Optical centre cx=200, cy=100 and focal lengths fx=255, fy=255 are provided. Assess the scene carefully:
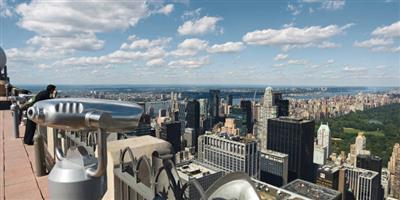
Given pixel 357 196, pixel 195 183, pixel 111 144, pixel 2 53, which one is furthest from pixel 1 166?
pixel 357 196

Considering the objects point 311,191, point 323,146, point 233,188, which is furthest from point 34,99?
point 323,146

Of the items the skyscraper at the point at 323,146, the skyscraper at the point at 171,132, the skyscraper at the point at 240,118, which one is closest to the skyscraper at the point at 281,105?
the skyscraper at the point at 240,118

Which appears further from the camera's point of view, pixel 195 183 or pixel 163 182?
pixel 163 182

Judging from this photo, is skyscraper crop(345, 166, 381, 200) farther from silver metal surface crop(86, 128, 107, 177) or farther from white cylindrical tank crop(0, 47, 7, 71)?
silver metal surface crop(86, 128, 107, 177)

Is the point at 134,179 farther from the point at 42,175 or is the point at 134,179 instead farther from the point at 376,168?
the point at 376,168

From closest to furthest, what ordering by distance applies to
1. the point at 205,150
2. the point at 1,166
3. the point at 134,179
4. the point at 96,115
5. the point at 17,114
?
the point at 96,115
the point at 134,179
the point at 1,166
the point at 17,114
the point at 205,150

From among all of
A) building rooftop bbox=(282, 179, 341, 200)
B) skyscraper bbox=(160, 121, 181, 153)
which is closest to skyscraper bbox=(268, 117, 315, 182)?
building rooftop bbox=(282, 179, 341, 200)

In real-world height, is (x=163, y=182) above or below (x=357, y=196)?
above

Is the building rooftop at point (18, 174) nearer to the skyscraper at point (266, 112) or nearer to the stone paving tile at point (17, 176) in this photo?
the stone paving tile at point (17, 176)
